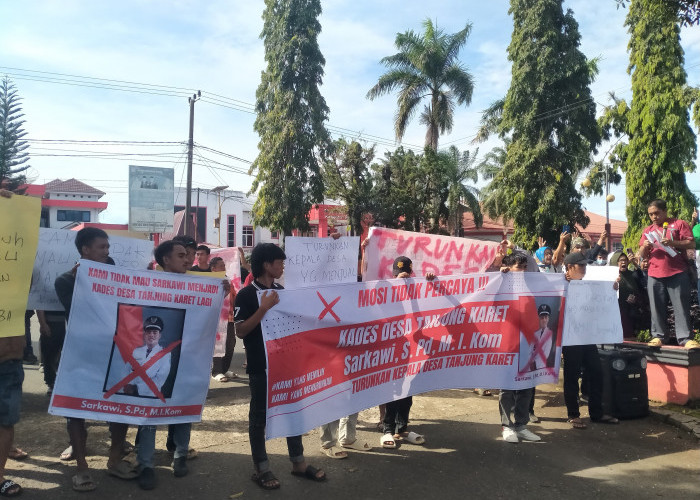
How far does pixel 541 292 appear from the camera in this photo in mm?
5633

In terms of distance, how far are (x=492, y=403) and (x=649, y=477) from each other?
2.30 metres

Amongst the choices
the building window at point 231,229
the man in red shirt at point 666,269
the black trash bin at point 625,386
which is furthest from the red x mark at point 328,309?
the building window at point 231,229

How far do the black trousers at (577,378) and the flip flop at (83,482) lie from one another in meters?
4.54

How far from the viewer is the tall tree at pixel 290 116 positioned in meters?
22.1

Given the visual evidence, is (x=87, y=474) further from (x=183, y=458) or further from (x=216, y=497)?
(x=216, y=497)

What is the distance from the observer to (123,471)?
4.23 m

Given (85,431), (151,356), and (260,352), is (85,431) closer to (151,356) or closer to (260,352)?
(151,356)

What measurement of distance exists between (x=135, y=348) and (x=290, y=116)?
1888 cm

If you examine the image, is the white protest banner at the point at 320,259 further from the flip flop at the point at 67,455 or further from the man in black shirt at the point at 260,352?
the flip flop at the point at 67,455

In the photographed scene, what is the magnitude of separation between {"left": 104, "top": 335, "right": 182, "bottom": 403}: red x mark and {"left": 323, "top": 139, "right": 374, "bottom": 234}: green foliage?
21.6 meters

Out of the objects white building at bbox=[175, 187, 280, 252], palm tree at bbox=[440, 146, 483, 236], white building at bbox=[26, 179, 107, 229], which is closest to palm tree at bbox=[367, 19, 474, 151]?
palm tree at bbox=[440, 146, 483, 236]

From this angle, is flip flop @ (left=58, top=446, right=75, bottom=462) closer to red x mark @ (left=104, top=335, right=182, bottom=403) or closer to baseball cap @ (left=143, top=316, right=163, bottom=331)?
red x mark @ (left=104, top=335, right=182, bottom=403)

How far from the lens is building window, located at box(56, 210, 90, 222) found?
180ft

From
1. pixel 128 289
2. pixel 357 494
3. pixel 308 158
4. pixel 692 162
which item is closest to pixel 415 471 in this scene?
pixel 357 494
